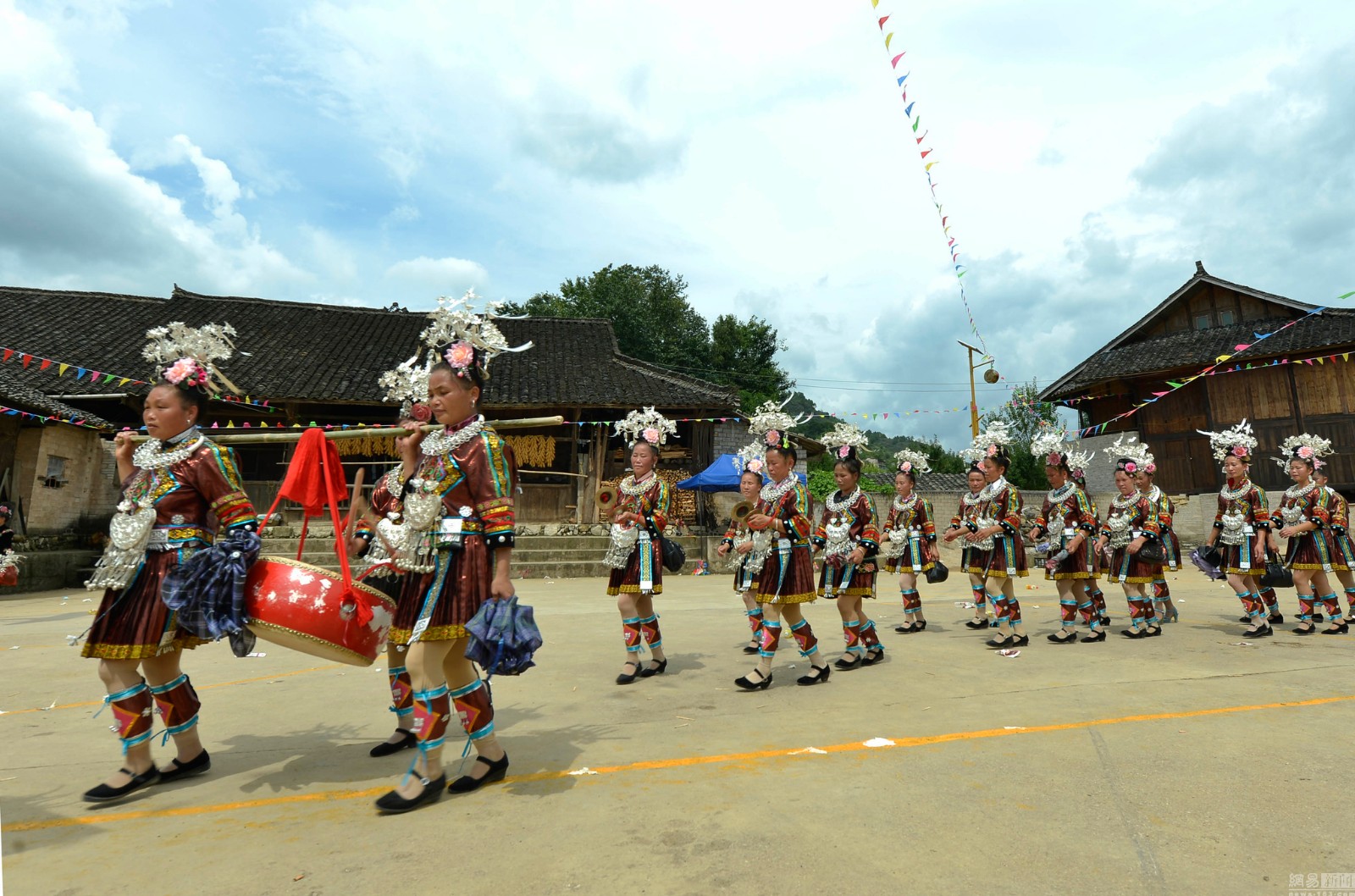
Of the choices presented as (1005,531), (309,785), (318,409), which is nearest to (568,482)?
(318,409)

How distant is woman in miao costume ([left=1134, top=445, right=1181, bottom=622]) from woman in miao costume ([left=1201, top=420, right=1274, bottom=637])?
535 millimetres

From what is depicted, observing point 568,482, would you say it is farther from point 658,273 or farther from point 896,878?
point 658,273

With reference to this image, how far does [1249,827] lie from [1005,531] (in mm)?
4703

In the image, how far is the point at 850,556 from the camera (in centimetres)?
587

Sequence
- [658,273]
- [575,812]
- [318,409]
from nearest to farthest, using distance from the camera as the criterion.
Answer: [575,812] → [318,409] → [658,273]

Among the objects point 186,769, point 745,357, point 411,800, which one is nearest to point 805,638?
point 411,800

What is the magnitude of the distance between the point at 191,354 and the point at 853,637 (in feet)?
16.5

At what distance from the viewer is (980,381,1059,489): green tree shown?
31703 millimetres

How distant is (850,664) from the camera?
5.95 m

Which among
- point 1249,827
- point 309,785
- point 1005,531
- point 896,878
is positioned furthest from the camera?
point 1005,531

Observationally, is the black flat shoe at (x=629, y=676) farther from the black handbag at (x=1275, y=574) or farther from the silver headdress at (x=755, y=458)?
the black handbag at (x=1275, y=574)

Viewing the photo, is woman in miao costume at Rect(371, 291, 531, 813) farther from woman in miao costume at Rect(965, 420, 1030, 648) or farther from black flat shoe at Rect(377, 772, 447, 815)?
woman in miao costume at Rect(965, 420, 1030, 648)

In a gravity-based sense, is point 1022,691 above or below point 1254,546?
below

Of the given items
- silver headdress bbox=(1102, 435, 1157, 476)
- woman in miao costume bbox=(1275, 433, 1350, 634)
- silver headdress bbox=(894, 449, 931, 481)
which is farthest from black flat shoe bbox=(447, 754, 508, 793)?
woman in miao costume bbox=(1275, 433, 1350, 634)
